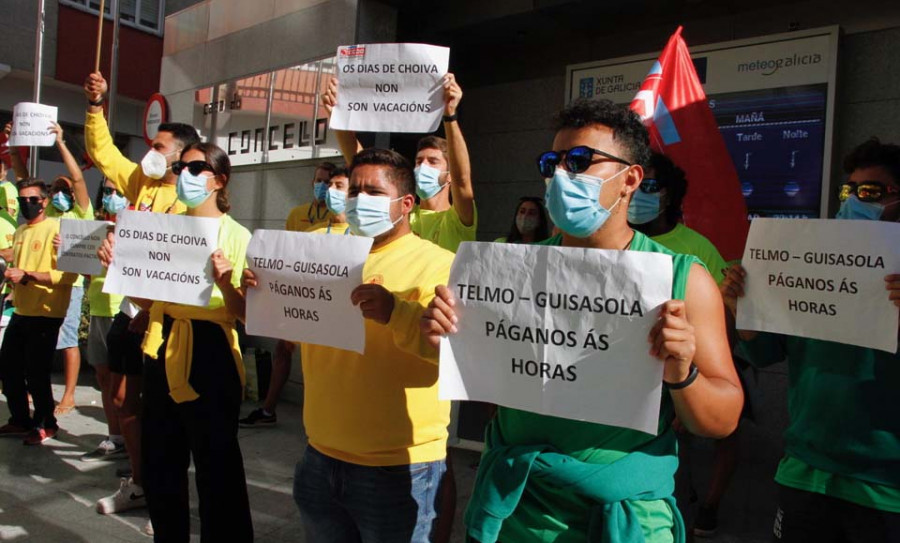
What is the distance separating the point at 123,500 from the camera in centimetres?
→ 441

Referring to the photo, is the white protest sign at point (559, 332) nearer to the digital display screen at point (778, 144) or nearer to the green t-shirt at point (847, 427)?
the green t-shirt at point (847, 427)

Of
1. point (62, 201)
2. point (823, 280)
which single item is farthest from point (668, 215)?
point (62, 201)

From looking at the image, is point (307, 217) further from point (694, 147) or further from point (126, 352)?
point (694, 147)

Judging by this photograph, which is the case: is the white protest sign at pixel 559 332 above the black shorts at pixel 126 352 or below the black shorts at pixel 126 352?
above

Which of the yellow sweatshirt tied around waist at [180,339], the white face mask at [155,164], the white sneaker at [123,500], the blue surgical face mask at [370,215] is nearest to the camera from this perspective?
the blue surgical face mask at [370,215]

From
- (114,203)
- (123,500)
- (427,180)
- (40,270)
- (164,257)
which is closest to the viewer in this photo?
(164,257)

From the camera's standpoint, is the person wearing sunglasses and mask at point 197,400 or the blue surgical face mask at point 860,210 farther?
the person wearing sunglasses and mask at point 197,400

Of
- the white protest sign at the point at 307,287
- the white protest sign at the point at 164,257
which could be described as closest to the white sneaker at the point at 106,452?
the white protest sign at the point at 164,257

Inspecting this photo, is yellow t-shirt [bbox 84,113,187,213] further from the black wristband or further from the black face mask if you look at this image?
the black wristband

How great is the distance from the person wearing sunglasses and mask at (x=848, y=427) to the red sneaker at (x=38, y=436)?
18.9 ft

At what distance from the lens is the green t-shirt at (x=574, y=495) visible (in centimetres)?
167

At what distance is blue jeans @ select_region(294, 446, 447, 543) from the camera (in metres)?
2.27

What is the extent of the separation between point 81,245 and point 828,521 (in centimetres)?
400

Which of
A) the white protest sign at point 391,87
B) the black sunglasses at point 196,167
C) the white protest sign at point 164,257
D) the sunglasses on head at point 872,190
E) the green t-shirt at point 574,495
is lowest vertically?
the green t-shirt at point 574,495
